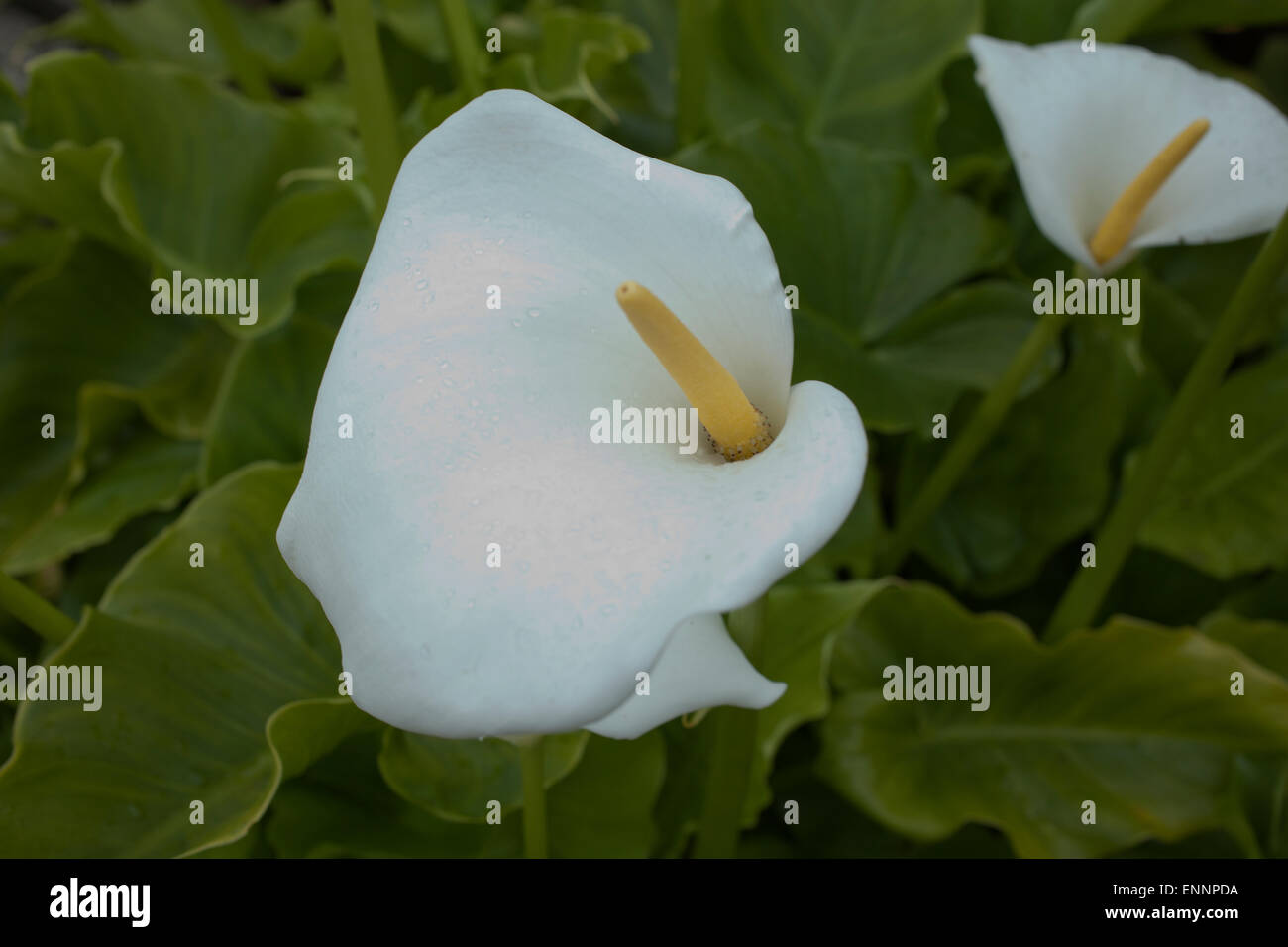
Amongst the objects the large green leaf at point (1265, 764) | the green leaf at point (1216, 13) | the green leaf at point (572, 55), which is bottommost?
the large green leaf at point (1265, 764)

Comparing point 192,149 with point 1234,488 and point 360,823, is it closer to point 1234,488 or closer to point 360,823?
point 360,823

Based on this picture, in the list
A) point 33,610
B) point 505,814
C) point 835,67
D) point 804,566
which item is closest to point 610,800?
point 505,814

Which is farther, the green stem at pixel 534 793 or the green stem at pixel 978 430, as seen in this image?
the green stem at pixel 978 430

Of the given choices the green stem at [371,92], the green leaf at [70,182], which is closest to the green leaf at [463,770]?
the green stem at [371,92]

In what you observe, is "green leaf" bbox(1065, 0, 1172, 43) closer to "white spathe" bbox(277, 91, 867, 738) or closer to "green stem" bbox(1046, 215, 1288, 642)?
"green stem" bbox(1046, 215, 1288, 642)

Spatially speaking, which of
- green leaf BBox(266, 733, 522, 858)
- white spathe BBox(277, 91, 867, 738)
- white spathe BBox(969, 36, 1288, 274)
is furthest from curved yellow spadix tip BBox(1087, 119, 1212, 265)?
green leaf BBox(266, 733, 522, 858)

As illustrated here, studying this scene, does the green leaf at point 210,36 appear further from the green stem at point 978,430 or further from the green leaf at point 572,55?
the green stem at point 978,430
